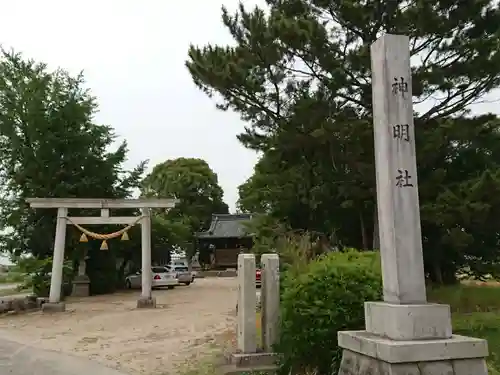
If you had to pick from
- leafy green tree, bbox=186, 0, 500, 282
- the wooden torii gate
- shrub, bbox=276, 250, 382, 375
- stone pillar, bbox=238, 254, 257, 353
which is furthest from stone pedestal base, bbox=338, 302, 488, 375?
the wooden torii gate

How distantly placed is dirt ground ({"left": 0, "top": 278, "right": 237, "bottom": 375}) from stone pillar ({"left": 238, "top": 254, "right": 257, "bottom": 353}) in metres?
1.23

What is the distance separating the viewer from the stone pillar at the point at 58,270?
16859 millimetres

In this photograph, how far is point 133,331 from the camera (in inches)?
476

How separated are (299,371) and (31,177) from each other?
19148 millimetres

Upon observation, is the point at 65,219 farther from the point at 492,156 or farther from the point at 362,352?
the point at 362,352

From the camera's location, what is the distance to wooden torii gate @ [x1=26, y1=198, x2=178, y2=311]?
1719 centimetres

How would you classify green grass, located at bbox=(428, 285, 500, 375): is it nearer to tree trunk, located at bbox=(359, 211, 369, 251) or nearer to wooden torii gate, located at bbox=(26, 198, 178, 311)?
tree trunk, located at bbox=(359, 211, 369, 251)

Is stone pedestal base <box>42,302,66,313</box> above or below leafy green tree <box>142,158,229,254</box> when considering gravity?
below

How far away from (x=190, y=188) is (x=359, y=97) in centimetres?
3555

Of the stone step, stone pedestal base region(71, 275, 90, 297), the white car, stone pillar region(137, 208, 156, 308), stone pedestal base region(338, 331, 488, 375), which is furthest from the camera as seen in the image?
the white car

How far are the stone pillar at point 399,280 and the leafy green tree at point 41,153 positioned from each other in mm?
19039

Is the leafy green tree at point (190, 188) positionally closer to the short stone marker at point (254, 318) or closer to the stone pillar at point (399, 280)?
the short stone marker at point (254, 318)

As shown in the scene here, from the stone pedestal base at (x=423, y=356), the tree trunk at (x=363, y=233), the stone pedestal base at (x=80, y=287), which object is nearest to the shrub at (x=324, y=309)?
the stone pedestal base at (x=423, y=356)

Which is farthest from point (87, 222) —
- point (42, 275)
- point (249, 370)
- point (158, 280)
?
point (249, 370)
